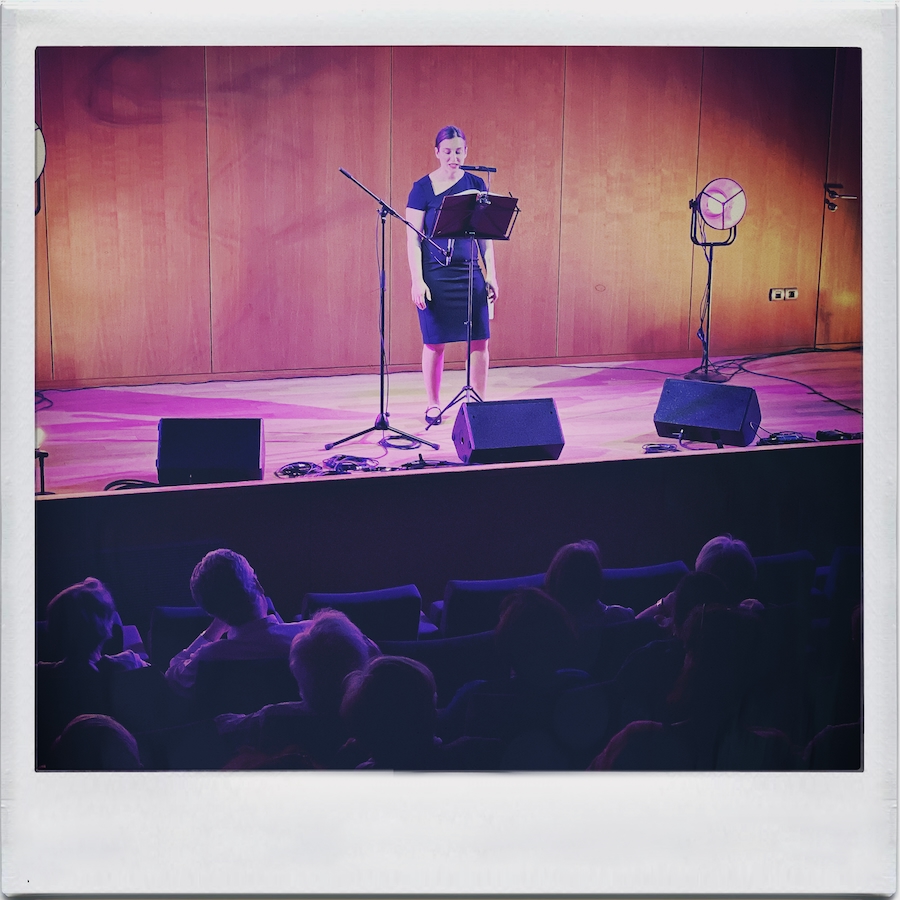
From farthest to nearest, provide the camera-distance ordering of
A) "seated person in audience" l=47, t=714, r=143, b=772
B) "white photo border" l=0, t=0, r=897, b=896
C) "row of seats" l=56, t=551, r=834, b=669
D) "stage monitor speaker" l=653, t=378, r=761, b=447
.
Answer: "stage monitor speaker" l=653, t=378, r=761, b=447 < "row of seats" l=56, t=551, r=834, b=669 < "seated person in audience" l=47, t=714, r=143, b=772 < "white photo border" l=0, t=0, r=897, b=896

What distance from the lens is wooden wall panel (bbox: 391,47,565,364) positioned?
2369 mm

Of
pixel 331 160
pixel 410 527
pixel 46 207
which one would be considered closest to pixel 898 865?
pixel 410 527

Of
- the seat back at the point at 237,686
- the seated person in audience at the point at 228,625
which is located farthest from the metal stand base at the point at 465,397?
the seat back at the point at 237,686

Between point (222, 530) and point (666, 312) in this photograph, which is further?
point (666, 312)

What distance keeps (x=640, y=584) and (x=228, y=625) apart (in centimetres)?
102

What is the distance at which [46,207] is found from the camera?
233 cm

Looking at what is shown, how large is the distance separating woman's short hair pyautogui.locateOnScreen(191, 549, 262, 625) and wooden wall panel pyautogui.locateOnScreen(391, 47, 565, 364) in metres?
0.79

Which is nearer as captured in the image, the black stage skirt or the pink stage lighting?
the pink stage lighting

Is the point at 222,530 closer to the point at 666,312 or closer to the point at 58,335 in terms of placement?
the point at 58,335

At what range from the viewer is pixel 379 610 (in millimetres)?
2447

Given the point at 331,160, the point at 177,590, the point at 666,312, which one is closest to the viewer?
the point at 177,590

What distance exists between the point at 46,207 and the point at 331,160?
800 millimetres

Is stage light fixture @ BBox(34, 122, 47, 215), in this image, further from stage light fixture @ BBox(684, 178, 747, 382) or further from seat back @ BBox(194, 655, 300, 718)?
stage light fixture @ BBox(684, 178, 747, 382)

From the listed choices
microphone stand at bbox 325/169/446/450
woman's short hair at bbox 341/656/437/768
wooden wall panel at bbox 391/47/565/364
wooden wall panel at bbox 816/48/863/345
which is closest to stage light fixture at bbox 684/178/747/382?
wooden wall panel at bbox 816/48/863/345
